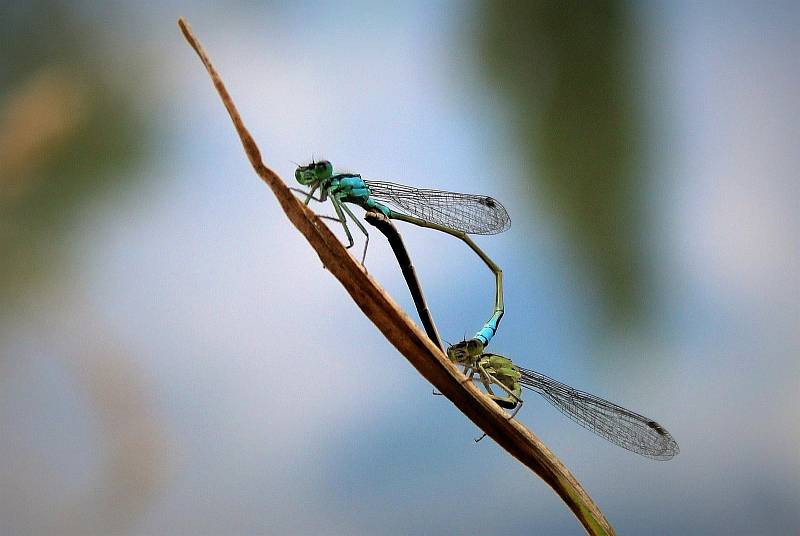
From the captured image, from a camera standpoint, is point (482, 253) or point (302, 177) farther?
point (482, 253)

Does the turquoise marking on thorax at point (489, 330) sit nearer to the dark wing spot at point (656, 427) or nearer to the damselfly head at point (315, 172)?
the damselfly head at point (315, 172)

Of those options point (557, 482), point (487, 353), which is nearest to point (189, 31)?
point (557, 482)

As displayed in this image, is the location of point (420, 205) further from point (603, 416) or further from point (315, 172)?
point (603, 416)

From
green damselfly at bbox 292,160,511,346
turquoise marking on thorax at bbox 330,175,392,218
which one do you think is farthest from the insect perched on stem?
turquoise marking on thorax at bbox 330,175,392,218

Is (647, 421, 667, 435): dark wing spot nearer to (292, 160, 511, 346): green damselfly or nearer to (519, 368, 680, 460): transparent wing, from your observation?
(519, 368, 680, 460): transparent wing

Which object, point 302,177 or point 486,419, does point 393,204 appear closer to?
point 302,177

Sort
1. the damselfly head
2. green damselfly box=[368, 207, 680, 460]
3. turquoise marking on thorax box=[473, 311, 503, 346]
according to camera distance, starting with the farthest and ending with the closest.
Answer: green damselfly box=[368, 207, 680, 460]
turquoise marking on thorax box=[473, 311, 503, 346]
the damselfly head
